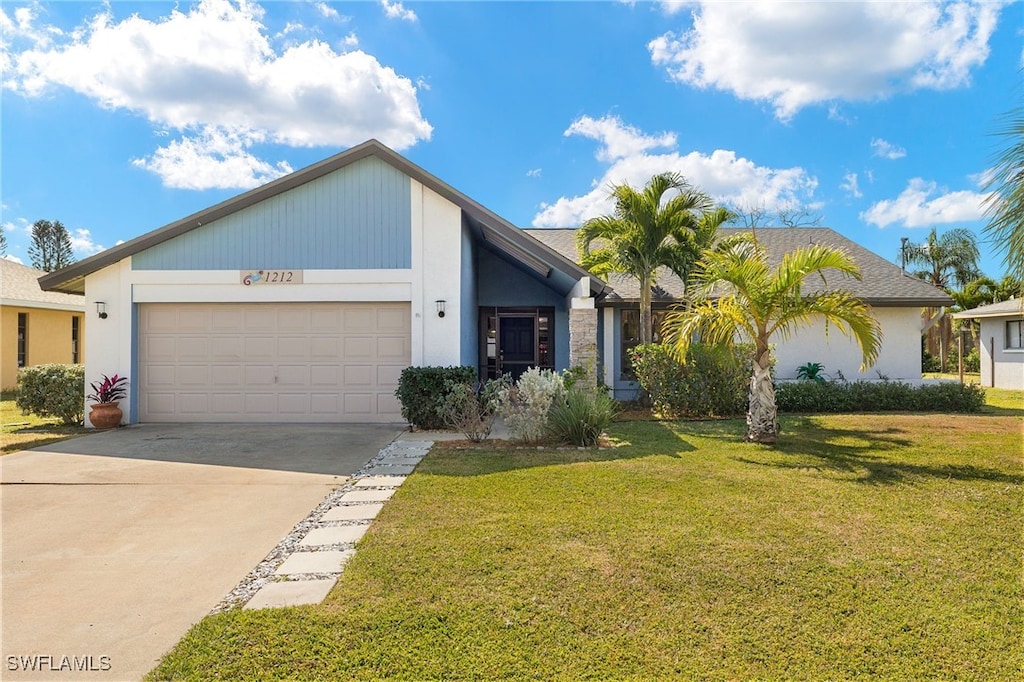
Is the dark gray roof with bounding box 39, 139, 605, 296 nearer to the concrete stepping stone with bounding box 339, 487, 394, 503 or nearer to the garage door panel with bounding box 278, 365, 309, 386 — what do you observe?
the garage door panel with bounding box 278, 365, 309, 386

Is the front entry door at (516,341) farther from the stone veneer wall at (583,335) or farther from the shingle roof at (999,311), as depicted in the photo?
the shingle roof at (999,311)

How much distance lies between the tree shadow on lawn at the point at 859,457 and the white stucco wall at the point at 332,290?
19.6 feet

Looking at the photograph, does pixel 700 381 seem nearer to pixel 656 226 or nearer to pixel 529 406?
pixel 656 226

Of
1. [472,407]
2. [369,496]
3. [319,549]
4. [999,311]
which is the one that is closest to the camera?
[319,549]

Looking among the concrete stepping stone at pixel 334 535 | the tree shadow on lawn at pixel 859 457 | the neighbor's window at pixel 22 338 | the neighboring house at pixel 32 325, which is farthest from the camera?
the neighbor's window at pixel 22 338

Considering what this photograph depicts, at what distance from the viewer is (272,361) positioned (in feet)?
35.0

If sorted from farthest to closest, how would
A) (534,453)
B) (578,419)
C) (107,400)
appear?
1. (107,400)
2. (578,419)
3. (534,453)

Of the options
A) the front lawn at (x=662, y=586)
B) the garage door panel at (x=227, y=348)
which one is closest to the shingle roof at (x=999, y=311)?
the front lawn at (x=662, y=586)

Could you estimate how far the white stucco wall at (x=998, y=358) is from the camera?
17469mm

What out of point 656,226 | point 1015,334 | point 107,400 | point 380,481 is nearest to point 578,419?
point 380,481

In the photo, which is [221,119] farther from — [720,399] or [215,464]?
[720,399]

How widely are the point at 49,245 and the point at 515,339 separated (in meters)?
47.3

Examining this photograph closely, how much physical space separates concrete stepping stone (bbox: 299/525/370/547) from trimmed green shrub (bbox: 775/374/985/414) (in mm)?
10059

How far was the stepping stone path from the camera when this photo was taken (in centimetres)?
343
